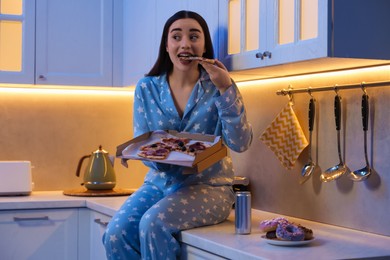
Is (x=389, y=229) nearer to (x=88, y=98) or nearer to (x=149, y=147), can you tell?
(x=149, y=147)

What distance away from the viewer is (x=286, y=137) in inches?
107

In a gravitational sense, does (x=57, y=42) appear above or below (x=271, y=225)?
above

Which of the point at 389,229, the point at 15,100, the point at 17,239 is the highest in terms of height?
the point at 15,100

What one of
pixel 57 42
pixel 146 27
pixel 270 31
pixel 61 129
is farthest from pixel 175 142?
pixel 61 129

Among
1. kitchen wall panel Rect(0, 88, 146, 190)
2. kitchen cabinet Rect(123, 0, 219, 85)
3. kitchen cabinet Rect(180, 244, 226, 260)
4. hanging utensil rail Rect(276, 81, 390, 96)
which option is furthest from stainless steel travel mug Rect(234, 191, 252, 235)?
kitchen wall panel Rect(0, 88, 146, 190)

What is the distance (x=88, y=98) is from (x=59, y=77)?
0.37 m

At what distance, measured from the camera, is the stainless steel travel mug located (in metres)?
2.25

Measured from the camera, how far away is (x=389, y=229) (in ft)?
7.41

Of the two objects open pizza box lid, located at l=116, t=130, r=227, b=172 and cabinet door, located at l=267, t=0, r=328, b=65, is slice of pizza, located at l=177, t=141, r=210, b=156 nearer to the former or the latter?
open pizza box lid, located at l=116, t=130, r=227, b=172

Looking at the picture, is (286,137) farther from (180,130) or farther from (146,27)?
(146,27)

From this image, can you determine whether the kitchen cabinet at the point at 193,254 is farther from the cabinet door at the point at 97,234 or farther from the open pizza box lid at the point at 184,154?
the cabinet door at the point at 97,234

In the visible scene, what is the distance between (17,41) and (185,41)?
121 centimetres

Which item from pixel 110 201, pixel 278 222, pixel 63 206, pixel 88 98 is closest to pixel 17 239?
pixel 63 206

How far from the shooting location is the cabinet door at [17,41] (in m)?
3.45
